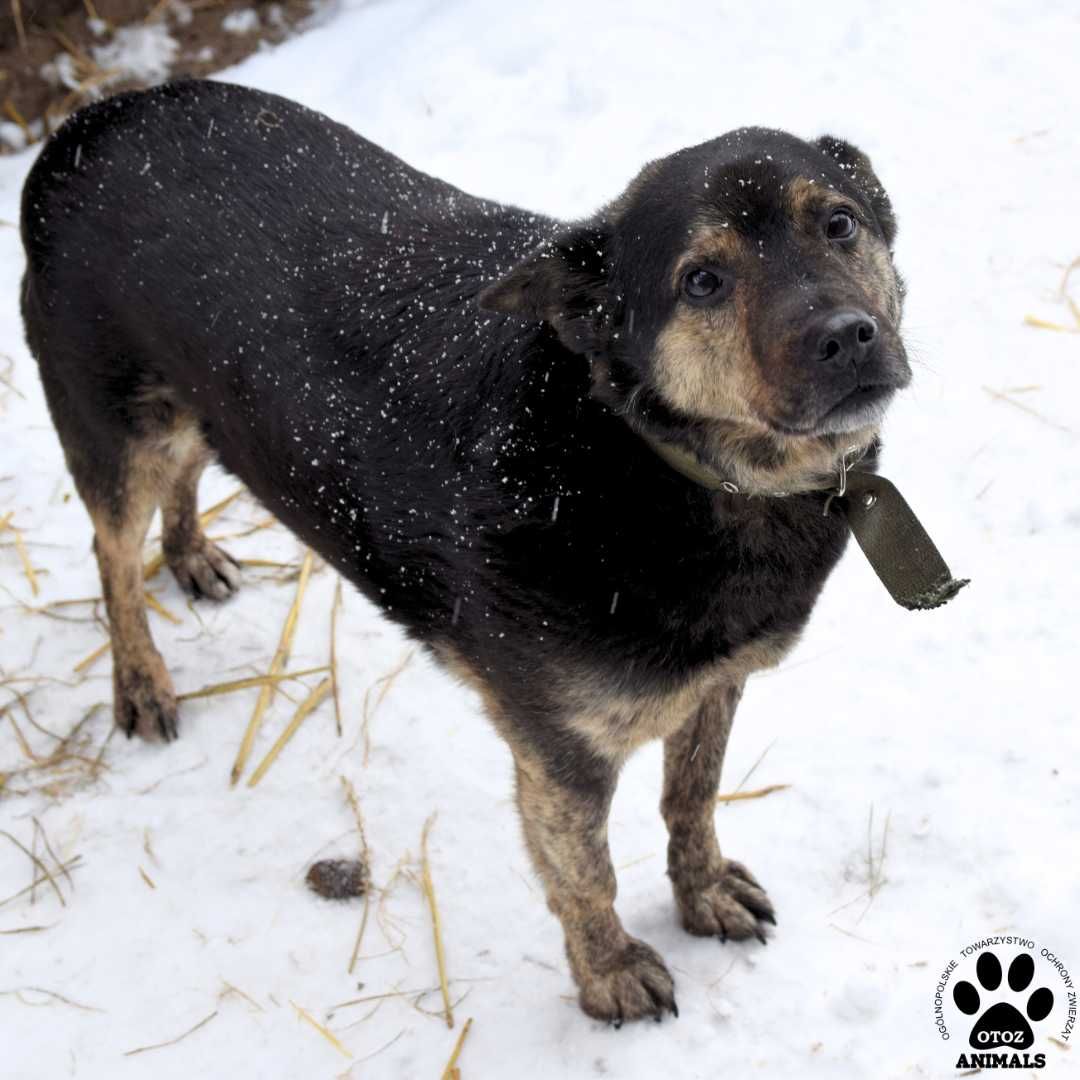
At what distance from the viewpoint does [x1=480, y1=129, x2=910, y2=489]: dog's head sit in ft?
8.32

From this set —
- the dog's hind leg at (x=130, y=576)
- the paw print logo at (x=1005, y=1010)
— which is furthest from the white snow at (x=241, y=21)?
the paw print logo at (x=1005, y=1010)

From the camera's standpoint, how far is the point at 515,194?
592 centimetres

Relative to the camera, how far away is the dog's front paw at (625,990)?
3.32 meters

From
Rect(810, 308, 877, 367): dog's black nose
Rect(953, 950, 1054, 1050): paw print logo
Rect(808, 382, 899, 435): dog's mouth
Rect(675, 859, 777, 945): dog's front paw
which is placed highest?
Rect(810, 308, 877, 367): dog's black nose

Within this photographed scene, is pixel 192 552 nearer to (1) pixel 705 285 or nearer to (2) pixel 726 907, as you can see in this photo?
(2) pixel 726 907

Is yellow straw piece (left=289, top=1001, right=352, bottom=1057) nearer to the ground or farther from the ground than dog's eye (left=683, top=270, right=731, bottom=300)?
nearer to the ground

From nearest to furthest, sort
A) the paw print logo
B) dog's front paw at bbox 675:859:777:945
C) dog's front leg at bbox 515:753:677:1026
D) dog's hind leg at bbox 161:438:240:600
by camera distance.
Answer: dog's front leg at bbox 515:753:677:1026 → the paw print logo → dog's front paw at bbox 675:859:777:945 → dog's hind leg at bbox 161:438:240:600

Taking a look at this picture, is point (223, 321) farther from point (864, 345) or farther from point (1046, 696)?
point (1046, 696)

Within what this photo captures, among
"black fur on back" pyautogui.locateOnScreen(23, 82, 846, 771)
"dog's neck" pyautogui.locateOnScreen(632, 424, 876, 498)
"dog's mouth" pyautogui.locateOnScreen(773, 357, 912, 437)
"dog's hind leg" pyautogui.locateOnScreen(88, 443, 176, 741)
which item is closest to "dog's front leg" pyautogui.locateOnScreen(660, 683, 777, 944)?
"black fur on back" pyautogui.locateOnScreen(23, 82, 846, 771)

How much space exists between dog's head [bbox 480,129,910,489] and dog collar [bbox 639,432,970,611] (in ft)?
0.12

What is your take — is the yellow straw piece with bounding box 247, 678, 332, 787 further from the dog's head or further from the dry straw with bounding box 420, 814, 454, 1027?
the dog's head

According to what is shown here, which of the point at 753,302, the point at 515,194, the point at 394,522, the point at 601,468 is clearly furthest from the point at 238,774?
the point at 515,194

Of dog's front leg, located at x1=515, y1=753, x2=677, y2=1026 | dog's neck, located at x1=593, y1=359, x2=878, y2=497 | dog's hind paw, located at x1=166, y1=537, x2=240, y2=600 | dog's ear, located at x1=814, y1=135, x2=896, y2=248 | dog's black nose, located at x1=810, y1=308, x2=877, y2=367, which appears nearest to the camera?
dog's black nose, located at x1=810, y1=308, x2=877, y2=367

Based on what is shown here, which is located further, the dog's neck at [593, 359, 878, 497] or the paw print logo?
the paw print logo
